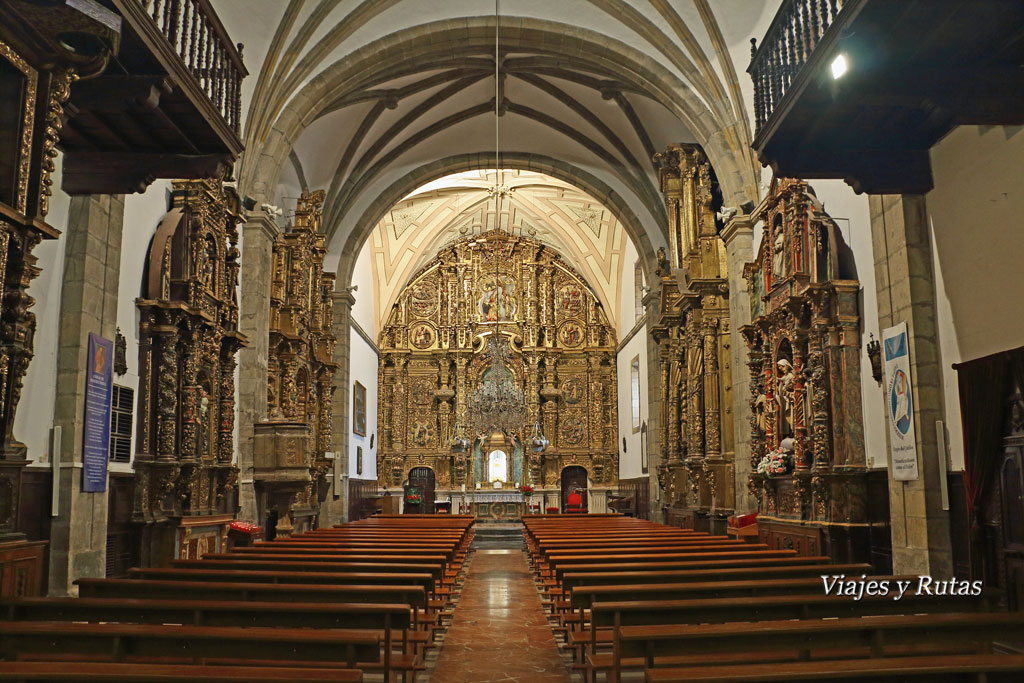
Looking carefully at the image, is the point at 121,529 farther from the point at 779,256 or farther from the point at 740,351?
the point at 740,351

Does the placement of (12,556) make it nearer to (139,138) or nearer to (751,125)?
(139,138)

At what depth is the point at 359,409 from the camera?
956 inches

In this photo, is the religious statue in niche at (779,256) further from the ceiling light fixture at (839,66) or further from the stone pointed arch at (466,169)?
the stone pointed arch at (466,169)

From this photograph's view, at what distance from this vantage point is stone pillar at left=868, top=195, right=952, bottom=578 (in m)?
7.47

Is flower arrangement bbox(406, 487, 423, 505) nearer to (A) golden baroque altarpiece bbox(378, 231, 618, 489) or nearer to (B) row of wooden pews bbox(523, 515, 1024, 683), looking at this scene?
(A) golden baroque altarpiece bbox(378, 231, 618, 489)

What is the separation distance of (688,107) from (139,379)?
9.31 meters

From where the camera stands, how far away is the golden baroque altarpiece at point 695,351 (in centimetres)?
1527

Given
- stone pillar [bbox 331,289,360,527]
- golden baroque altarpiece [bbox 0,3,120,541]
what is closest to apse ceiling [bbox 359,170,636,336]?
stone pillar [bbox 331,289,360,527]

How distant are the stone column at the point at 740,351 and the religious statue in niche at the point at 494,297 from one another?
15.8m

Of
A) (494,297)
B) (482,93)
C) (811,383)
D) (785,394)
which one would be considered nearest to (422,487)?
(494,297)

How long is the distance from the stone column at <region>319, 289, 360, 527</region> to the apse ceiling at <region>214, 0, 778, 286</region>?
66 cm

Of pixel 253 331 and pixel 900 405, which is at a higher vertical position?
pixel 253 331

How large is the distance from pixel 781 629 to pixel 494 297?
25297 mm

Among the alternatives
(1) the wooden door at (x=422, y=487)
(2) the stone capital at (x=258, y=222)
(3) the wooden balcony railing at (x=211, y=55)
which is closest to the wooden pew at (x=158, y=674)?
(3) the wooden balcony railing at (x=211, y=55)
